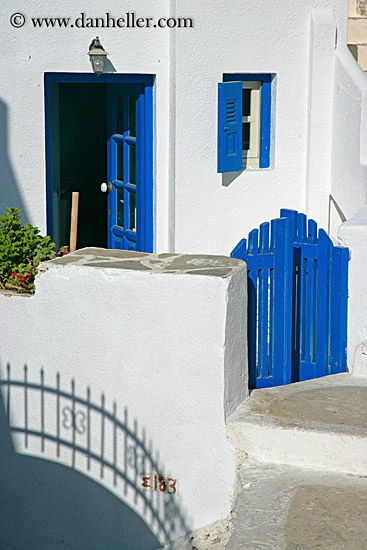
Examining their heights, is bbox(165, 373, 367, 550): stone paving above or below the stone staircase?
below

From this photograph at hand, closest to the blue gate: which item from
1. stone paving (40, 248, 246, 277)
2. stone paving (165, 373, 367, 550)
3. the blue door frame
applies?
stone paving (165, 373, 367, 550)

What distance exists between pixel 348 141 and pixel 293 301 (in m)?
2.82

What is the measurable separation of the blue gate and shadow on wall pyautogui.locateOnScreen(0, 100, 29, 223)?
2844 mm

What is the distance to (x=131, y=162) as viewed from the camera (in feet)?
28.3

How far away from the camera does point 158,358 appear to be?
533cm

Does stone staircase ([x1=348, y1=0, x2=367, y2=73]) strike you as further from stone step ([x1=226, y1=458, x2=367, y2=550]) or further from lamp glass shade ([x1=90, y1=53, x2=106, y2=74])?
stone step ([x1=226, y1=458, x2=367, y2=550])

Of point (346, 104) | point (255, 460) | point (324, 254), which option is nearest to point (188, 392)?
point (255, 460)

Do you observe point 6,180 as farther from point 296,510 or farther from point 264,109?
point 296,510

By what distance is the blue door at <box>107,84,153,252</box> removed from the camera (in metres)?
8.18

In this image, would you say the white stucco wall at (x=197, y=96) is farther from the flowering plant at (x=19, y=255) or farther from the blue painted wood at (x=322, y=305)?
the blue painted wood at (x=322, y=305)

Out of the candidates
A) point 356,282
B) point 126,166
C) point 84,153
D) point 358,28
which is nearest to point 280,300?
point 356,282

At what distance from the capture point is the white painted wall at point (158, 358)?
518 cm

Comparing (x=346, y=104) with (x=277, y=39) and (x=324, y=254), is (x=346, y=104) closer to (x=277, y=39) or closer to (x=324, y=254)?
(x=277, y=39)

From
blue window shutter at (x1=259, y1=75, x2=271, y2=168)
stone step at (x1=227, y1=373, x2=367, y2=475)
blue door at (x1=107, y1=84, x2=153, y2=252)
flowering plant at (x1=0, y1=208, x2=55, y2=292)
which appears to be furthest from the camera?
blue window shutter at (x1=259, y1=75, x2=271, y2=168)
